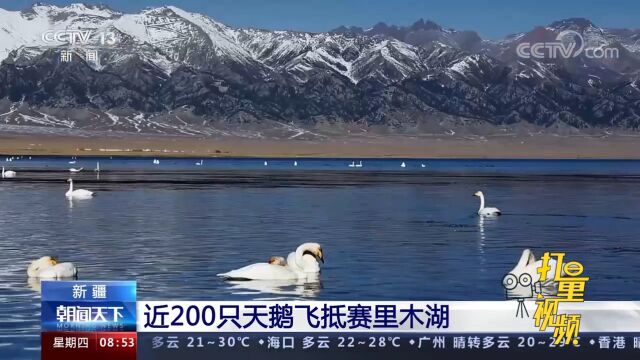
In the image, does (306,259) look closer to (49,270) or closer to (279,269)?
(279,269)

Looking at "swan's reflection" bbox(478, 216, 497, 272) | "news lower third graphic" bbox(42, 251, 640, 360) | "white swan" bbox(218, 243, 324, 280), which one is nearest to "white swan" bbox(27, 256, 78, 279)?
"white swan" bbox(218, 243, 324, 280)

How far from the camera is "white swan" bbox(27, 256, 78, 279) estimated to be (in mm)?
30359

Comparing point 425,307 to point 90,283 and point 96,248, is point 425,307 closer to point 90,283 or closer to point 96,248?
point 90,283

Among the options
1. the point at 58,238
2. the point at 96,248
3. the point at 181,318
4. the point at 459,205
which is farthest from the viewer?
the point at 459,205

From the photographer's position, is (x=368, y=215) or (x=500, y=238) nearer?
(x=500, y=238)

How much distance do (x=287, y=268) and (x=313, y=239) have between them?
14778 mm

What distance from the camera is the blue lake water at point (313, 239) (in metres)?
29.4

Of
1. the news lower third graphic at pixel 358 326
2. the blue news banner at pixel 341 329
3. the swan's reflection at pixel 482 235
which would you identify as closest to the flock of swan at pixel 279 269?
the swan's reflection at pixel 482 235

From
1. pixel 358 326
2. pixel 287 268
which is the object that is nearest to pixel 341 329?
pixel 358 326

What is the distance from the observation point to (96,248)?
4081 cm

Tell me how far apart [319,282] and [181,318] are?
11.9 m

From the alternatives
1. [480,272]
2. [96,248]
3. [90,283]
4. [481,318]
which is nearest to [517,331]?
[481,318]

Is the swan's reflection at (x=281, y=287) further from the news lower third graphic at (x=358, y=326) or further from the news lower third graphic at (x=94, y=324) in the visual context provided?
the news lower third graphic at (x=94, y=324)

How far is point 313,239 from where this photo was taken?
151ft
